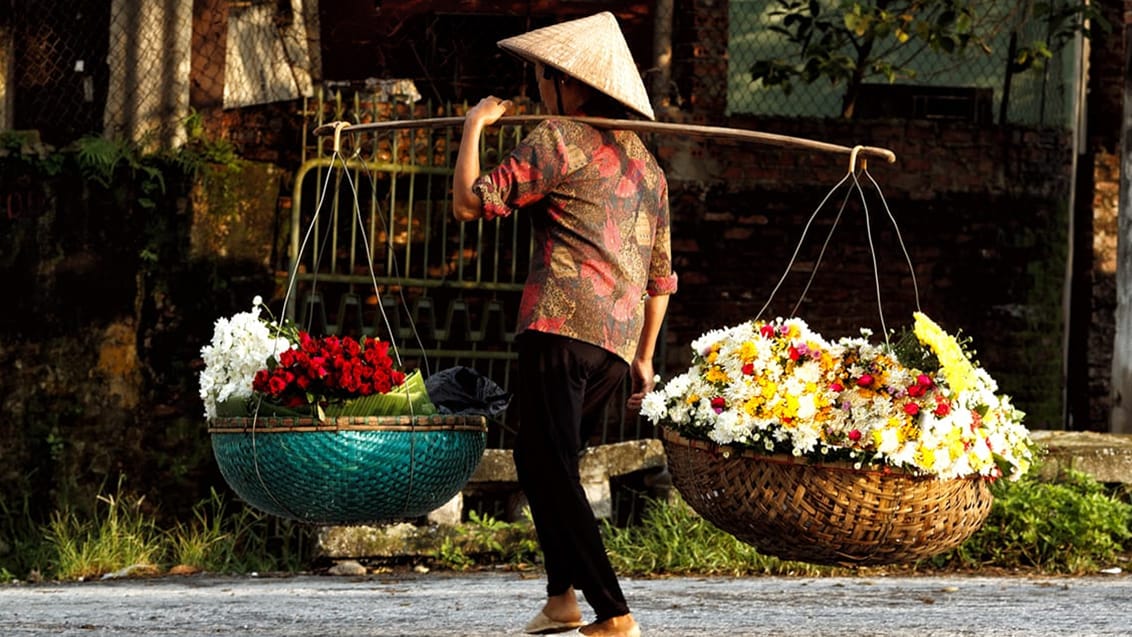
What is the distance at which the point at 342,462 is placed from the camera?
5078 mm

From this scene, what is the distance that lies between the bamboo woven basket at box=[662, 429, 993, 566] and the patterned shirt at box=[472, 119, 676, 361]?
0.44m

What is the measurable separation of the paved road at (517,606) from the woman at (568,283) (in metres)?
0.99

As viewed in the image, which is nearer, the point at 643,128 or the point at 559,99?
the point at 643,128

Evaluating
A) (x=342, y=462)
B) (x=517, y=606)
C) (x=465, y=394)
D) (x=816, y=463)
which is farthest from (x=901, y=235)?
(x=342, y=462)

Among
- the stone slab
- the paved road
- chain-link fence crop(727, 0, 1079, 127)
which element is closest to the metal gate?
the paved road

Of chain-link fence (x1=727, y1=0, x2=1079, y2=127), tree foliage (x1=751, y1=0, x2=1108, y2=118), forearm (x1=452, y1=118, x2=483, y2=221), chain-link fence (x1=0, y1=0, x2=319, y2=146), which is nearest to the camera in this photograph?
forearm (x1=452, y1=118, x2=483, y2=221)

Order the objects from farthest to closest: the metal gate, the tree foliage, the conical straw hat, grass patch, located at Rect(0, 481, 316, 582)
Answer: the tree foliage, the metal gate, grass patch, located at Rect(0, 481, 316, 582), the conical straw hat

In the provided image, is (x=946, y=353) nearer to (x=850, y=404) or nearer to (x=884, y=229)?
(x=850, y=404)

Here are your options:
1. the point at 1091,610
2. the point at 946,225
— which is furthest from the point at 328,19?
the point at 1091,610

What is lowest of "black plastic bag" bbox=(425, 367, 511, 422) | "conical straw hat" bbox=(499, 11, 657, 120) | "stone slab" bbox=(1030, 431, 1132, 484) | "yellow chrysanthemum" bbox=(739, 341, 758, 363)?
"stone slab" bbox=(1030, 431, 1132, 484)

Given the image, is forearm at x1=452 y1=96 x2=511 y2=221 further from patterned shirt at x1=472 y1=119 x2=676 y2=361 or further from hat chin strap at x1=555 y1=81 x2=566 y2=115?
hat chin strap at x1=555 y1=81 x2=566 y2=115

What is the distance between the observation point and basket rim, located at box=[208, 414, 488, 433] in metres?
5.09

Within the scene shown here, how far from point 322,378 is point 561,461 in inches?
28.9

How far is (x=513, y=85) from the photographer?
11031 millimetres
